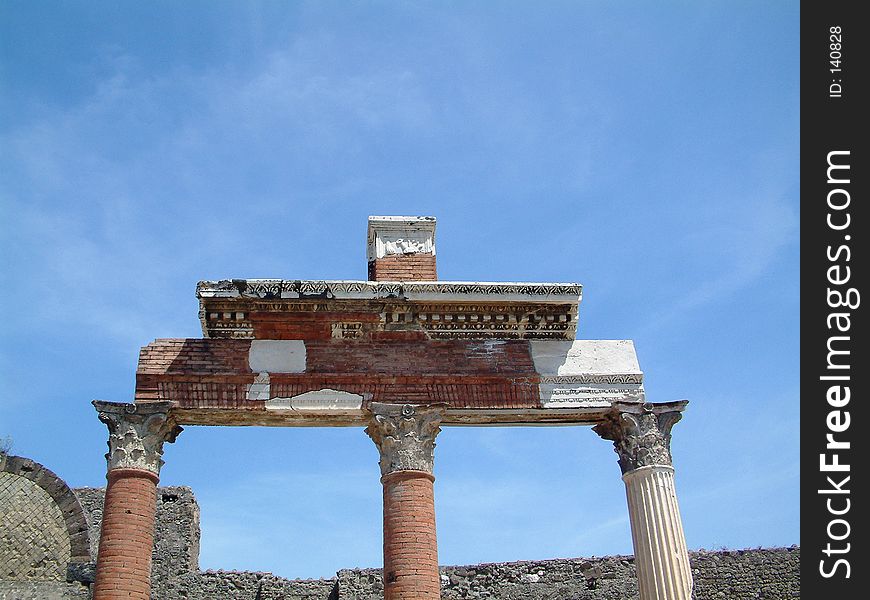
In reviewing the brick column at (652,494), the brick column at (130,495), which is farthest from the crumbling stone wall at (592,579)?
the brick column at (130,495)

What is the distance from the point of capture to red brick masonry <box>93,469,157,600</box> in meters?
10.5

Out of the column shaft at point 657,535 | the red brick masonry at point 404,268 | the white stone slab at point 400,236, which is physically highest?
the white stone slab at point 400,236

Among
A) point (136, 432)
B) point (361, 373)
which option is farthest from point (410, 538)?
point (136, 432)

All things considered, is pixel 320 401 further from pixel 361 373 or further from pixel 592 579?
pixel 592 579

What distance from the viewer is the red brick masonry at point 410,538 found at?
1083 centimetres

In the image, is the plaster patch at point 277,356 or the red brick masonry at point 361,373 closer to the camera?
the red brick masonry at point 361,373

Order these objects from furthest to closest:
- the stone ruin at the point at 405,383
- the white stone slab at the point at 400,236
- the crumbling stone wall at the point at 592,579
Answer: the crumbling stone wall at the point at 592,579 < the white stone slab at the point at 400,236 < the stone ruin at the point at 405,383

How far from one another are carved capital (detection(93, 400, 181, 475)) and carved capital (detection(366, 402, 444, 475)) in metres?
2.64

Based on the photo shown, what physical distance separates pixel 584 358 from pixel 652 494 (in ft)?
6.58

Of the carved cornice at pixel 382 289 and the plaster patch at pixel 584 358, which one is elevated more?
the carved cornice at pixel 382 289

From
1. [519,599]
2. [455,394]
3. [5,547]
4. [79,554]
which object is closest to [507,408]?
[455,394]

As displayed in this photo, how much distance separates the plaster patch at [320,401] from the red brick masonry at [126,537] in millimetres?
1776

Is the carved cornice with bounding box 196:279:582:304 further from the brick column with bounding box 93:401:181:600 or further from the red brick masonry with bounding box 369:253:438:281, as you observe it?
the brick column with bounding box 93:401:181:600

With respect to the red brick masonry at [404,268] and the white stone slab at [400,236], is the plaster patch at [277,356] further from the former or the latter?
the white stone slab at [400,236]
